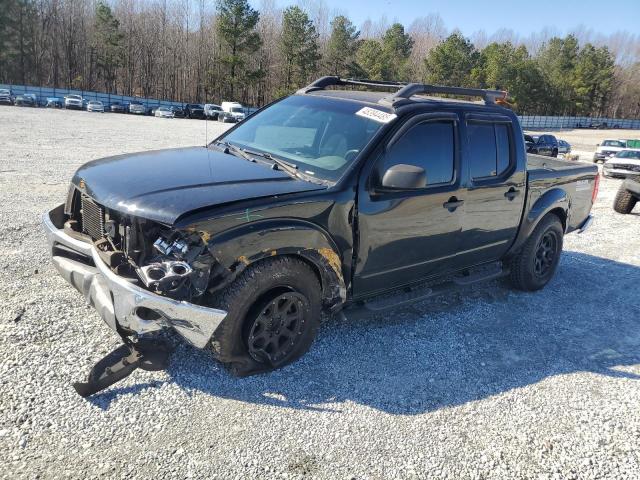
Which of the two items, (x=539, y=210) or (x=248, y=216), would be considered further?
(x=539, y=210)

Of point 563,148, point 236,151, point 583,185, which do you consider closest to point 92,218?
point 236,151

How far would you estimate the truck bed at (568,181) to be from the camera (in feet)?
17.3

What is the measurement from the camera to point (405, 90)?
4266 millimetres

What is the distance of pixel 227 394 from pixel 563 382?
98.6 inches

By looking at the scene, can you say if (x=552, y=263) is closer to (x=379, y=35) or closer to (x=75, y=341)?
(x=75, y=341)

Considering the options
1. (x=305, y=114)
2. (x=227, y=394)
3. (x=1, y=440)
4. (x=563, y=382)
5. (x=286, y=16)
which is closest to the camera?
(x=1, y=440)

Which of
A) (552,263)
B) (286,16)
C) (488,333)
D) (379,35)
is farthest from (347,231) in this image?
(379,35)

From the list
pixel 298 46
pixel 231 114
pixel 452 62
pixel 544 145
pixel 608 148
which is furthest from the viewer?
pixel 452 62

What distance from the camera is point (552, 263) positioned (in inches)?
231

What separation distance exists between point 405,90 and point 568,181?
2579 mm

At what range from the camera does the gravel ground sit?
2.85 metres

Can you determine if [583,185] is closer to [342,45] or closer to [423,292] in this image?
[423,292]

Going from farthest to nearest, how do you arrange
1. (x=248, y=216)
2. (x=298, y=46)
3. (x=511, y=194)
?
(x=298, y=46)
(x=511, y=194)
(x=248, y=216)

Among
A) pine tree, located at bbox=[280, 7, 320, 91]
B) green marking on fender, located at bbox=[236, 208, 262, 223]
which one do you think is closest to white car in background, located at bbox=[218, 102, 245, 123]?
pine tree, located at bbox=[280, 7, 320, 91]
